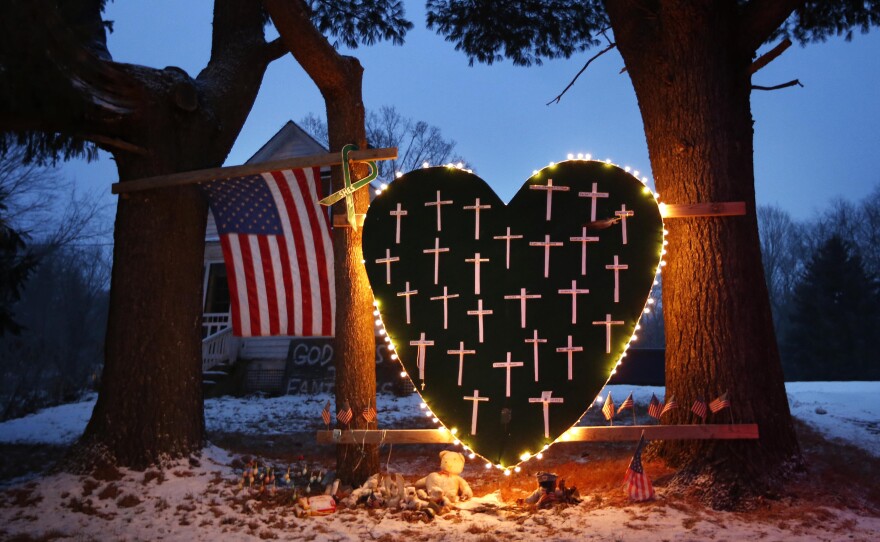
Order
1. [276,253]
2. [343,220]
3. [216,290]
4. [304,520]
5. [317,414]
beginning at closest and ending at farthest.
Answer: [304,520] < [343,220] < [276,253] < [317,414] < [216,290]

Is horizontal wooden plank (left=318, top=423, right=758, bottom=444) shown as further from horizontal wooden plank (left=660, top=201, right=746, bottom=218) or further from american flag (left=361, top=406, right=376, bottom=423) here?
horizontal wooden plank (left=660, top=201, right=746, bottom=218)

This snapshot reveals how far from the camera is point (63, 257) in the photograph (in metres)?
38.7

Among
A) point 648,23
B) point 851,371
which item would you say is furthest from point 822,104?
point 648,23

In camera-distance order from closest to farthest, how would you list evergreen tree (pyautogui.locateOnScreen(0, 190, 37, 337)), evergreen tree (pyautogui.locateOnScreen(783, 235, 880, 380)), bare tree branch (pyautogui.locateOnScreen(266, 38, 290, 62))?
1. bare tree branch (pyautogui.locateOnScreen(266, 38, 290, 62))
2. evergreen tree (pyautogui.locateOnScreen(0, 190, 37, 337))
3. evergreen tree (pyautogui.locateOnScreen(783, 235, 880, 380))

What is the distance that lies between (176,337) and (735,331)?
15.2 ft

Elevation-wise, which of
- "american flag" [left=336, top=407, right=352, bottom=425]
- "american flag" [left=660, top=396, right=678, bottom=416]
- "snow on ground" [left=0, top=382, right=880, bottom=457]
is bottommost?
"snow on ground" [left=0, top=382, right=880, bottom=457]

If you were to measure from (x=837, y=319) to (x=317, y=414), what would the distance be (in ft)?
73.9

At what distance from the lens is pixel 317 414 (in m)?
10.2

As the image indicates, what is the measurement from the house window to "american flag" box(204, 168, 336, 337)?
10361mm

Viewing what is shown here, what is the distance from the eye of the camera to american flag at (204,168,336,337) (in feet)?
17.8

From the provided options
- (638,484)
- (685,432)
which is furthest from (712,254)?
(638,484)

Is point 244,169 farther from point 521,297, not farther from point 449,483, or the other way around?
point 449,483

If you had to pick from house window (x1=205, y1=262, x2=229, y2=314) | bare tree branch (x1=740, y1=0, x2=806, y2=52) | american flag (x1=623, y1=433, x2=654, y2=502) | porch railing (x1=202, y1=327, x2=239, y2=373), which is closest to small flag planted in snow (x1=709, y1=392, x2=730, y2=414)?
american flag (x1=623, y1=433, x2=654, y2=502)

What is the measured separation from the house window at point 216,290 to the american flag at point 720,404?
13.2m
